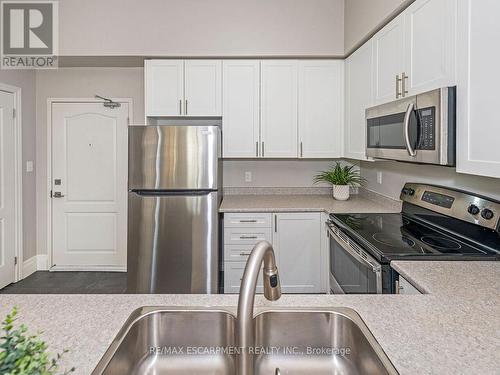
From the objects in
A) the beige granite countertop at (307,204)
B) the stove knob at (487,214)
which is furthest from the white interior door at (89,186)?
the stove knob at (487,214)

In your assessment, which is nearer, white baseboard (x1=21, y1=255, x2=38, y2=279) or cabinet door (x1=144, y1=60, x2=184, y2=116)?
cabinet door (x1=144, y1=60, x2=184, y2=116)

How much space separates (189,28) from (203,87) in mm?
548

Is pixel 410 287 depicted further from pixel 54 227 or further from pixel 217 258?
pixel 54 227

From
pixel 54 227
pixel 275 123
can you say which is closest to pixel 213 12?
pixel 275 123

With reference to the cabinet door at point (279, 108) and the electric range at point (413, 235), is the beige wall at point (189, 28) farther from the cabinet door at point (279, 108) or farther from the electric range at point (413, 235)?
the electric range at point (413, 235)

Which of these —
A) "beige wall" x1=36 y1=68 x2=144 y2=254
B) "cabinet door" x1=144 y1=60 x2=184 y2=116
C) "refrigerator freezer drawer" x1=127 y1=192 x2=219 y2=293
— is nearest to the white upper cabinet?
"refrigerator freezer drawer" x1=127 y1=192 x2=219 y2=293

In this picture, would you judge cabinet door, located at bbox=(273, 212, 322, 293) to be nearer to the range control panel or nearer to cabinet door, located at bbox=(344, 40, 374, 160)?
cabinet door, located at bbox=(344, 40, 374, 160)

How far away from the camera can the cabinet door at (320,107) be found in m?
3.74

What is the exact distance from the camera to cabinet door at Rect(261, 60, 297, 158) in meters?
3.71

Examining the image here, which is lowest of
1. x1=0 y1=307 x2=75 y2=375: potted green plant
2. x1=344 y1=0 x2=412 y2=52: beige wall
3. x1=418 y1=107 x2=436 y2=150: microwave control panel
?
x1=0 y1=307 x2=75 y2=375: potted green plant

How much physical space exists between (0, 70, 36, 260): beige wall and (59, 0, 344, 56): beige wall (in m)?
0.80

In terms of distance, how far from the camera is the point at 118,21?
358cm

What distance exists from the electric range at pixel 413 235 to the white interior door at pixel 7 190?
3156 mm

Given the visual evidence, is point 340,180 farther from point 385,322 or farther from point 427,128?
point 385,322
